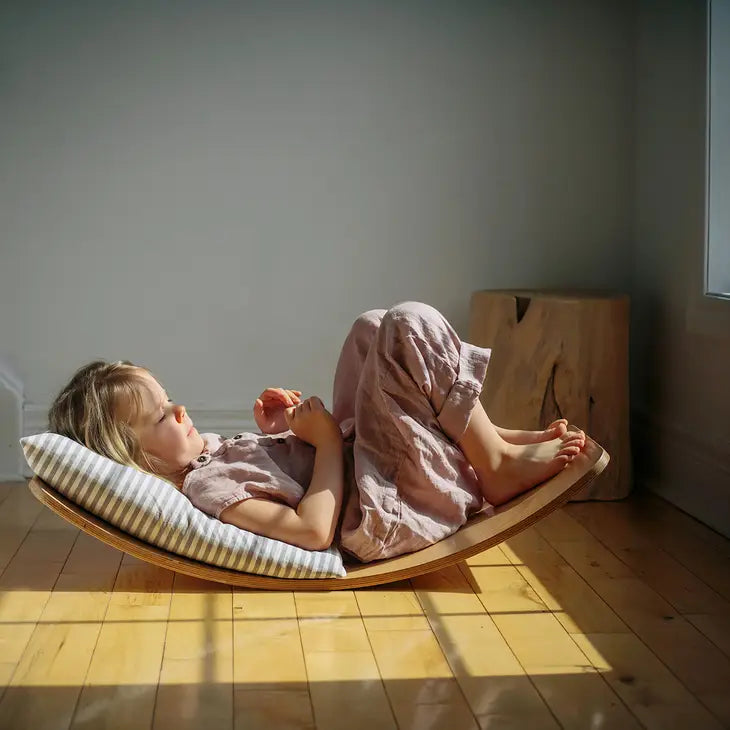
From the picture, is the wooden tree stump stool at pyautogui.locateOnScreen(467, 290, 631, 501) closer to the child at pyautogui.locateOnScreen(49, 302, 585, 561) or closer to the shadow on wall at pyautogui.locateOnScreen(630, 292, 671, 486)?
the shadow on wall at pyautogui.locateOnScreen(630, 292, 671, 486)

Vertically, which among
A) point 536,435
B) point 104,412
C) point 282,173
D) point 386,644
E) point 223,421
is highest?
point 282,173

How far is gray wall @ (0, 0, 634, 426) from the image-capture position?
3074 millimetres

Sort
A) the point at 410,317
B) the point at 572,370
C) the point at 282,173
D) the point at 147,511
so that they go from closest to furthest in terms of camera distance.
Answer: the point at 147,511 → the point at 410,317 → the point at 572,370 → the point at 282,173

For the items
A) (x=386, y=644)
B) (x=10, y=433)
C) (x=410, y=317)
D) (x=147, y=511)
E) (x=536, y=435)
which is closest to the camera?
(x=386, y=644)

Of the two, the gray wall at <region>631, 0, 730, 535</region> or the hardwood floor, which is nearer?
the hardwood floor

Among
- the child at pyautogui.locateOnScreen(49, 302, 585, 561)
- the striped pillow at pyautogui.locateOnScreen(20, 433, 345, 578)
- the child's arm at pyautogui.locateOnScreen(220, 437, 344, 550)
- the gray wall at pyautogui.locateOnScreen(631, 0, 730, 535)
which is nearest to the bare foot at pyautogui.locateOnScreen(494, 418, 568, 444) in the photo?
the child at pyautogui.locateOnScreen(49, 302, 585, 561)

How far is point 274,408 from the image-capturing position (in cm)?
227

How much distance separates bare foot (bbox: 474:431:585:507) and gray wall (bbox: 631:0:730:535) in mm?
669

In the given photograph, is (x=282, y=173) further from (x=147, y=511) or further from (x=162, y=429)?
(x=147, y=511)

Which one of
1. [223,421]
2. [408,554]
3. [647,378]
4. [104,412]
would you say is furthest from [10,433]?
[647,378]

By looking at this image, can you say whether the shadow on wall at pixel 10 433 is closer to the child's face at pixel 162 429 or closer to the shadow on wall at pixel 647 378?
the child's face at pixel 162 429

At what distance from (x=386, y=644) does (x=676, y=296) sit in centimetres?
158

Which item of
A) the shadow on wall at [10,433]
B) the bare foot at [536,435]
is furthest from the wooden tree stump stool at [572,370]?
the shadow on wall at [10,433]

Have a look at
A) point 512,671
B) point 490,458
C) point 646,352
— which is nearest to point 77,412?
point 490,458
